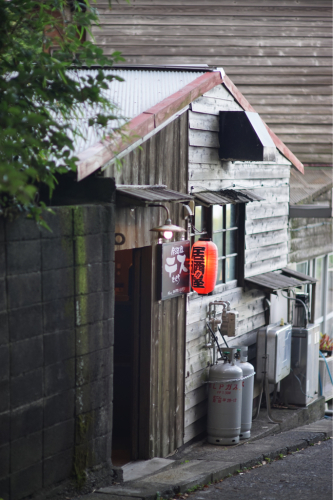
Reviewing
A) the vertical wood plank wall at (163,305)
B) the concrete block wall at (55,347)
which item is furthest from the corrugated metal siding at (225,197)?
the concrete block wall at (55,347)

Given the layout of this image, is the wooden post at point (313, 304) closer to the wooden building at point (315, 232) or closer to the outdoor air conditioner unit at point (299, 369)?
the wooden building at point (315, 232)

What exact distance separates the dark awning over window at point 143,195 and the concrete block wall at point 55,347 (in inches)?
9.7

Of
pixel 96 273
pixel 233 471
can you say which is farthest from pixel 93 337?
pixel 233 471

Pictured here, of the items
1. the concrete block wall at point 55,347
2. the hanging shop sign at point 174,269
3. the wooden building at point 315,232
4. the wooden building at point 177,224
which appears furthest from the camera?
the wooden building at point 315,232

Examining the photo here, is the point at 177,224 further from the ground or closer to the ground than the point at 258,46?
closer to the ground

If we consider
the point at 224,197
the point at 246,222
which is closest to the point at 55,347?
the point at 224,197

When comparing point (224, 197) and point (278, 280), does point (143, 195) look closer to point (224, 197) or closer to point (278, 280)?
point (224, 197)

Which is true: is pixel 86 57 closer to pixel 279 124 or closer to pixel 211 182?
pixel 211 182

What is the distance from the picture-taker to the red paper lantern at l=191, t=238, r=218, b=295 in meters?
8.94

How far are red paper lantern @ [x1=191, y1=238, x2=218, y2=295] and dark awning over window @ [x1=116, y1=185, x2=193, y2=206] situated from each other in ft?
4.11

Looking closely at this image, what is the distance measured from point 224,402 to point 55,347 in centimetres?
419

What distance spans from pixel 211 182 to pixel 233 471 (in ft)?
13.2

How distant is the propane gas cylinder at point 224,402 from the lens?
9758 millimetres

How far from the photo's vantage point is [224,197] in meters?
10.0
